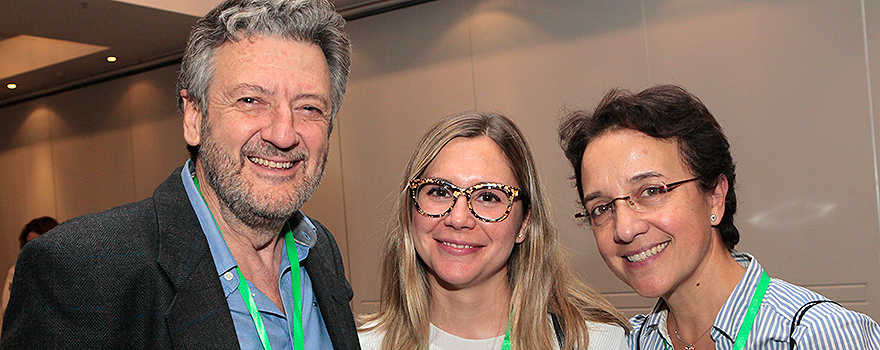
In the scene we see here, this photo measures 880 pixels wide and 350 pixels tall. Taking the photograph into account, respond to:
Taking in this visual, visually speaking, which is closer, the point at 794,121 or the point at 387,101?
the point at 794,121

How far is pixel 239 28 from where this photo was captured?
5.84ft

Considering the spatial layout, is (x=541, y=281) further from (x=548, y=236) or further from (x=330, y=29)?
(x=330, y=29)

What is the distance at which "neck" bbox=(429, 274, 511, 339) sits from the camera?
2328mm

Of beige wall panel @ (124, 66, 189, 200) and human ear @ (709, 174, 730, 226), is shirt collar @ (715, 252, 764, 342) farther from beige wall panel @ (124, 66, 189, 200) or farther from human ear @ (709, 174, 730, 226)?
beige wall panel @ (124, 66, 189, 200)

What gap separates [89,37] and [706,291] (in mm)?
6795

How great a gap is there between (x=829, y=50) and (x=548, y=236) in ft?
11.2

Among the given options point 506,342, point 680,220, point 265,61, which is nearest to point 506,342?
point 506,342

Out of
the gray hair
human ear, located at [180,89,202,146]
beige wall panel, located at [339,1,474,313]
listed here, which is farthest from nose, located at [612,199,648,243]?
beige wall panel, located at [339,1,474,313]

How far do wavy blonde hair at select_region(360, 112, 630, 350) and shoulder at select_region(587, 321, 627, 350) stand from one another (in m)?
0.03

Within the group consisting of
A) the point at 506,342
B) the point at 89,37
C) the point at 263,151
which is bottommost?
the point at 506,342

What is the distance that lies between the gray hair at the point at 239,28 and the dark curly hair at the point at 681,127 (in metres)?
0.88

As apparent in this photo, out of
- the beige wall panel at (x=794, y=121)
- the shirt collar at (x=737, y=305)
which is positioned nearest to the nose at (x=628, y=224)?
the shirt collar at (x=737, y=305)

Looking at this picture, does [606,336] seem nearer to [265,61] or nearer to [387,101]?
[265,61]

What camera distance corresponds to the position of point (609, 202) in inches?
75.3
